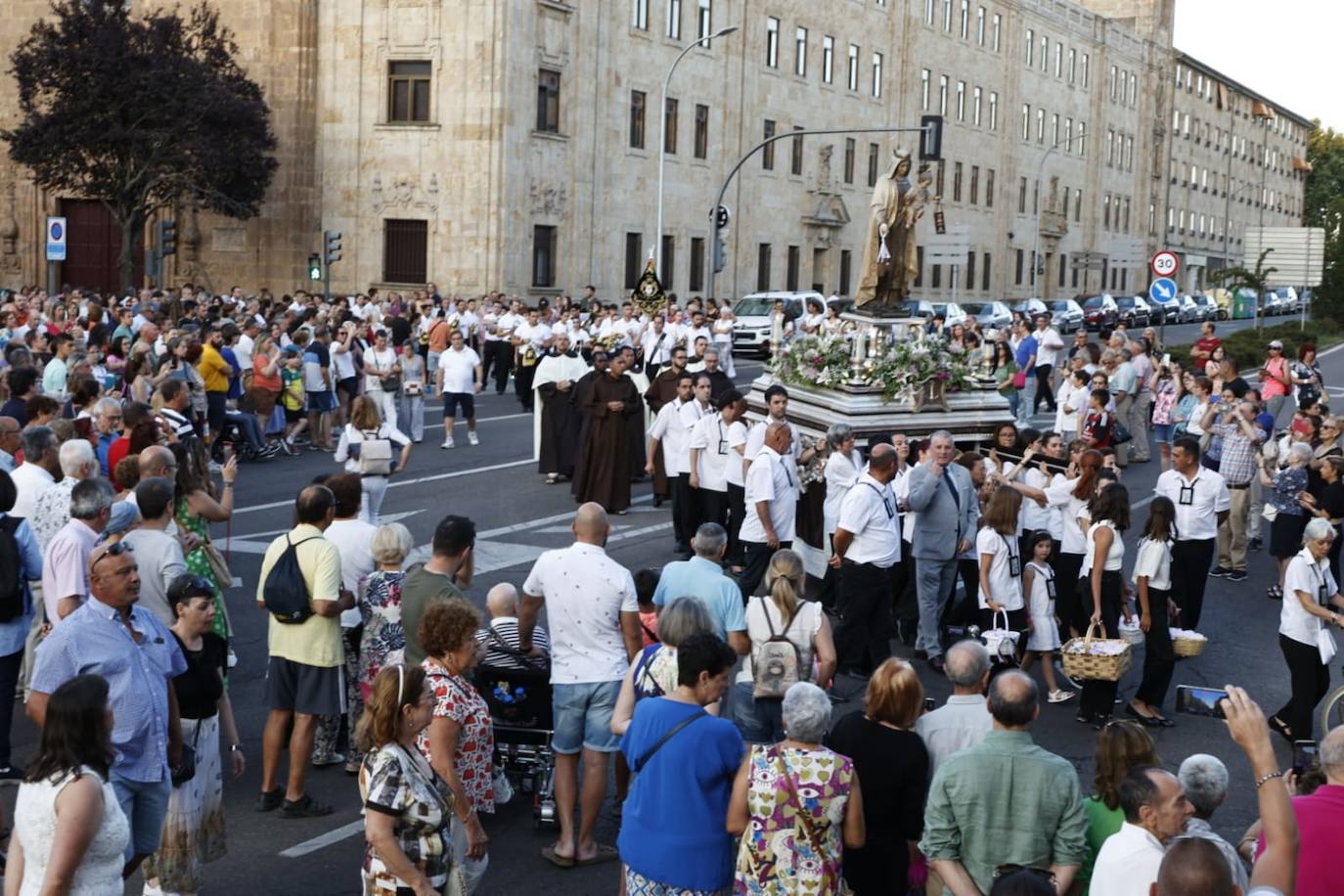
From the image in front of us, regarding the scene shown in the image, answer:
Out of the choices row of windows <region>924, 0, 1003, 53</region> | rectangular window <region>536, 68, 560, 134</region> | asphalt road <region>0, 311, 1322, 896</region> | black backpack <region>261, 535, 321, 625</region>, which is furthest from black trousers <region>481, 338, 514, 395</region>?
row of windows <region>924, 0, 1003, 53</region>

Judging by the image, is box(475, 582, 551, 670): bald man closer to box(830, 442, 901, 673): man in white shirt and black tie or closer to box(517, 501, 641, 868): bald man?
box(517, 501, 641, 868): bald man

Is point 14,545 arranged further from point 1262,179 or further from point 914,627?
point 1262,179

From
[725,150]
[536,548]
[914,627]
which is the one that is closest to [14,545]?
[914,627]

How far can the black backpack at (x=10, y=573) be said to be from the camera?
808 cm

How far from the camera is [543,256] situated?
43.3 metres

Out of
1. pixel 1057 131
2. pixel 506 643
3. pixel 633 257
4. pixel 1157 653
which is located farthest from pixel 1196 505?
pixel 1057 131

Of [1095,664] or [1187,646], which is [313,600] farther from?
[1187,646]

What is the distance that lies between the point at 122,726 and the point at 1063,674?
7627 millimetres

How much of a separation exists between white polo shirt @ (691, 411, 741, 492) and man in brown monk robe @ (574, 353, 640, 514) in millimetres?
2651

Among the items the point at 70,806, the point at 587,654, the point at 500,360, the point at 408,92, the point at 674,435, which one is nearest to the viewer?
the point at 70,806

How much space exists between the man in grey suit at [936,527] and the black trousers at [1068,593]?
0.77 metres

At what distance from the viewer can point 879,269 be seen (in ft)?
61.9

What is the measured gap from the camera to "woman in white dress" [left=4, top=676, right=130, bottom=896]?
5109 millimetres

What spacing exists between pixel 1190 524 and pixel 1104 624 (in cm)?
147
